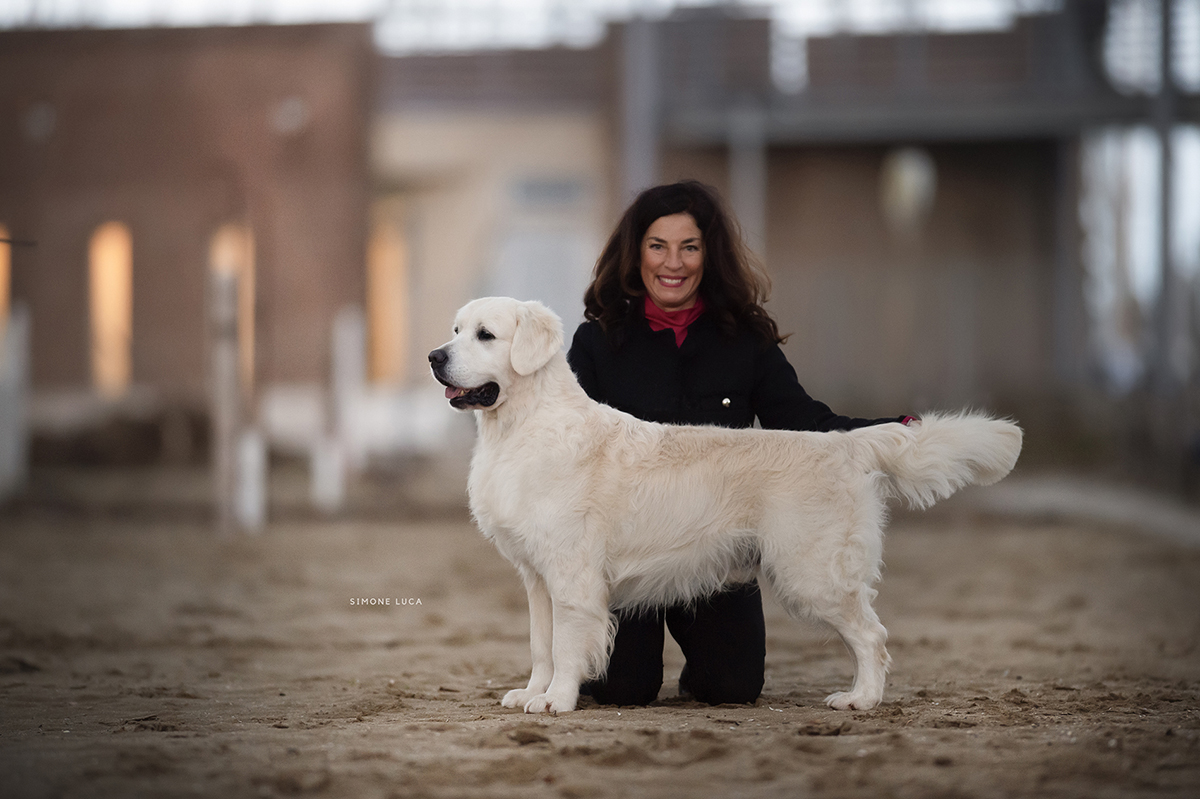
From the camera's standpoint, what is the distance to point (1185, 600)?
24.7ft

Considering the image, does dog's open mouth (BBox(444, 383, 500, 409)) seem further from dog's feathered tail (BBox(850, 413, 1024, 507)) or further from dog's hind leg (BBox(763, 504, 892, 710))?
dog's feathered tail (BBox(850, 413, 1024, 507))

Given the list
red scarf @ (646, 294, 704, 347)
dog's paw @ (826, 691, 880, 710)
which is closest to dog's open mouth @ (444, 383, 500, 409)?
red scarf @ (646, 294, 704, 347)

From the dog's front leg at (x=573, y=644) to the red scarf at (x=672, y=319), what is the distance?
4.21 feet

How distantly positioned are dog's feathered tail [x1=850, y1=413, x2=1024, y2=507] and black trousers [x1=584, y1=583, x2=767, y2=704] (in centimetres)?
79

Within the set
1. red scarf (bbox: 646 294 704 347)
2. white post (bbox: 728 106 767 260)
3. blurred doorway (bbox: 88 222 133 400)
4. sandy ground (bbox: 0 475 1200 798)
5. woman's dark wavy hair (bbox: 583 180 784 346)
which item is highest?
white post (bbox: 728 106 767 260)

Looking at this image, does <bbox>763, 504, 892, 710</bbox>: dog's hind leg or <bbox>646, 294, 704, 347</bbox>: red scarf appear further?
<bbox>646, 294, 704, 347</bbox>: red scarf

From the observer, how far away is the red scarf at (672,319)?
17.3 ft

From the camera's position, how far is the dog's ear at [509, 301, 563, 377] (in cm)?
456

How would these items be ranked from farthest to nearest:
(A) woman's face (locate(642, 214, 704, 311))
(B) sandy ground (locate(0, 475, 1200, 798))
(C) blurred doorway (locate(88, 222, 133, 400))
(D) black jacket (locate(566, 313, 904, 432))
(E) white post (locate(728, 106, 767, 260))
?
(C) blurred doorway (locate(88, 222, 133, 400)) < (E) white post (locate(728, 106, 767, 260)) < (D) black jacket (locate(566, 313, 904, 432)) < (A) woman's face (locate(642, 214, 704, 311)) < (B) sandy ground (locate(0, 475, 1200, 798))

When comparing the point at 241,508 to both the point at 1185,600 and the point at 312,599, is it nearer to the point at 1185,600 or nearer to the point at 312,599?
the point at 312,599

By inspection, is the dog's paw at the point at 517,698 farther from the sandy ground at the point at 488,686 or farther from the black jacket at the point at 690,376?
the black jacket at the point at 690,376

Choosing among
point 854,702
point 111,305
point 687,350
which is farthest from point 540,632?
point 111,305

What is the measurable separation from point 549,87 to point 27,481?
1019cm

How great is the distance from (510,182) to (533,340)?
1583cm
